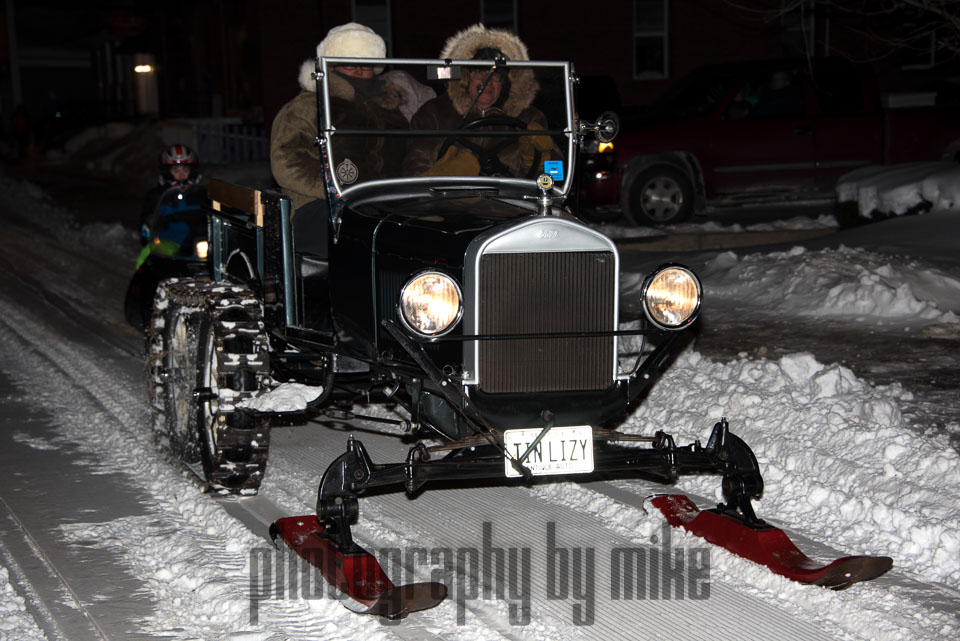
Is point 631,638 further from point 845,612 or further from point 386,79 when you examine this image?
point 386,79

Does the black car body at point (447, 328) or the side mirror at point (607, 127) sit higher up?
the side mirror at point (607, 127)

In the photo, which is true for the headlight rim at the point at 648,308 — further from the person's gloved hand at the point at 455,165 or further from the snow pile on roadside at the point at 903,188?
the snow pile on roadside at the point at 903,188

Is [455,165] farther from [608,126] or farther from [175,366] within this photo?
[175,366]

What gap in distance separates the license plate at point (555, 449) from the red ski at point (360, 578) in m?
0.61

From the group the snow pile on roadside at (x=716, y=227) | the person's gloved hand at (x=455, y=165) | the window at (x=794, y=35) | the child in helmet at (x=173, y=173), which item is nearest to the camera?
the person's gloved hand at (x=455, y=165)

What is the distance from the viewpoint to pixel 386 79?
570 centimetres

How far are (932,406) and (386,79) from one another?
144 inches

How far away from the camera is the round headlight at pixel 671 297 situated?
4.71 meters

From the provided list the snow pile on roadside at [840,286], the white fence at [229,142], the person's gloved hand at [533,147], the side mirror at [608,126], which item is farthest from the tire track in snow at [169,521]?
the white fence at [229,142]

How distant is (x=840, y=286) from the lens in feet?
29.4

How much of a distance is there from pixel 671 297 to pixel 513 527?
4.43ft

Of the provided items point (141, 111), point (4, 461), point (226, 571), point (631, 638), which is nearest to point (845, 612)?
point (631, 638)

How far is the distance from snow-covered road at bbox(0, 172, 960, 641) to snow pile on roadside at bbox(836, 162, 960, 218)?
10.5ft

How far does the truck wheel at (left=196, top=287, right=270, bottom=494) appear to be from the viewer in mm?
5406
